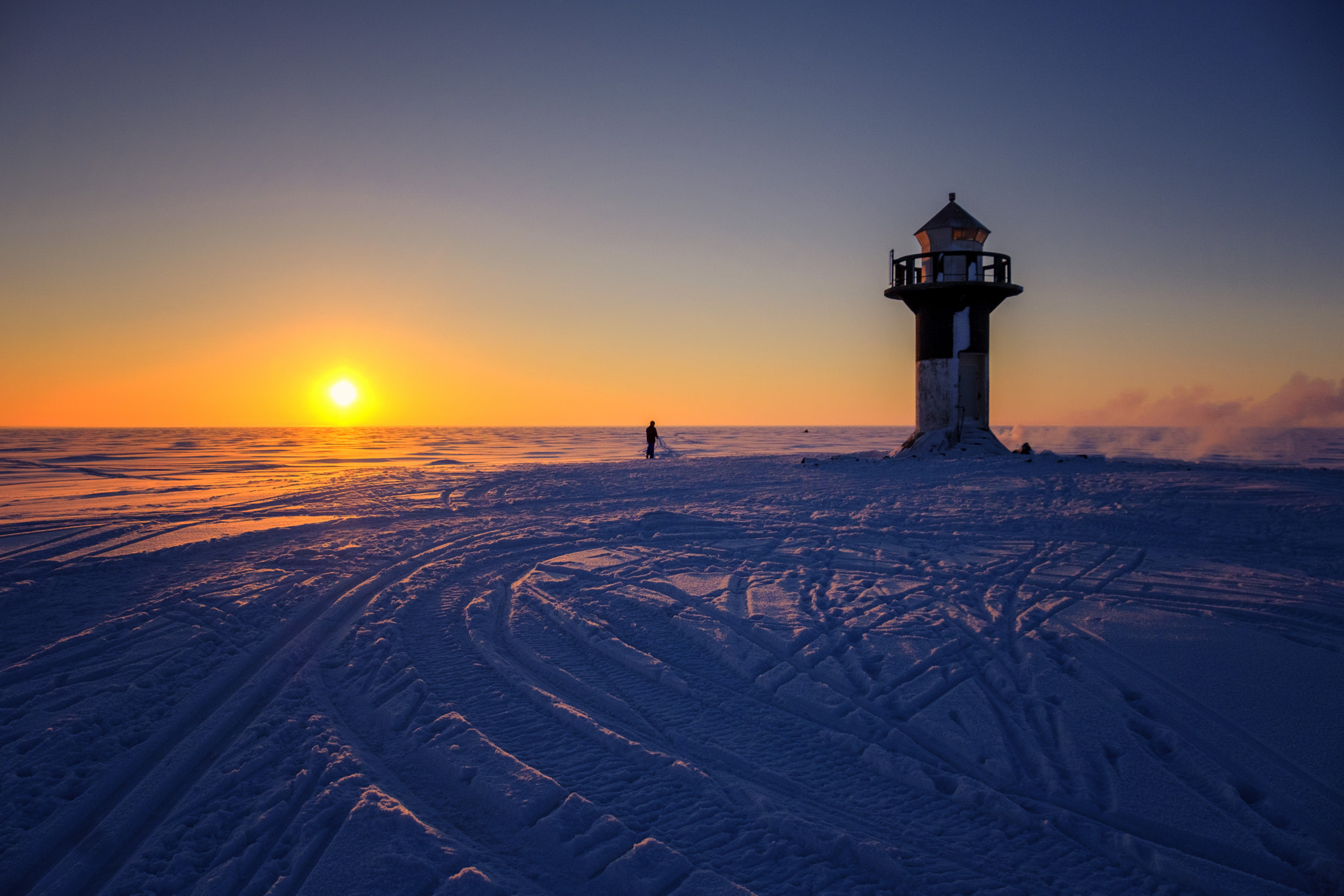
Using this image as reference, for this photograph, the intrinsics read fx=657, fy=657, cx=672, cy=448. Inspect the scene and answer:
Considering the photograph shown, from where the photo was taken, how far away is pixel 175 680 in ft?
17.5

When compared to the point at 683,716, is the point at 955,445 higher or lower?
higher

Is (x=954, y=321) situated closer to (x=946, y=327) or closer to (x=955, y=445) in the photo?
(x=946, y=327)

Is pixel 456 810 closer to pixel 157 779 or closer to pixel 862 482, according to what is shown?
pixel 157 779

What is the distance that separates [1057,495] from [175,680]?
14.8 metres

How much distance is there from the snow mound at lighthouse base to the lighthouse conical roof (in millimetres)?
7296

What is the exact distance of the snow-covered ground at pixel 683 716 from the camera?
10.8ft

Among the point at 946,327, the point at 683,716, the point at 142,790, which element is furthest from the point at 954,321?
the point at 142,790

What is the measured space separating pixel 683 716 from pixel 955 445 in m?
21.0

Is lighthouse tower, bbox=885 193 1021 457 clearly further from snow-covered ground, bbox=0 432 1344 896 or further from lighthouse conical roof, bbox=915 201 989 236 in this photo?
snow-covered ground, bbox=0 432 1344 896

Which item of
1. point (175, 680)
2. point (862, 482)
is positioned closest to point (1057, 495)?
point (862, 482)

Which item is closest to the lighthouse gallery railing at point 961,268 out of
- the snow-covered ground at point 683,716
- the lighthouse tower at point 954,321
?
the lighthouse tower at point 954,321

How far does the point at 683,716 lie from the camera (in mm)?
4828

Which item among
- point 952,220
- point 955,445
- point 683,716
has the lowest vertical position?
point 683,716

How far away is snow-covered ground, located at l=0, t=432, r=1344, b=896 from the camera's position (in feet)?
10.8
